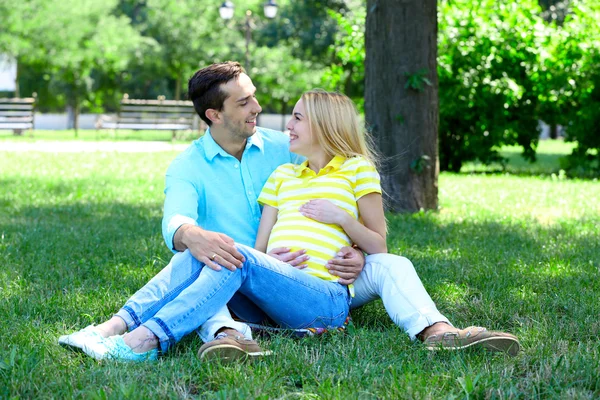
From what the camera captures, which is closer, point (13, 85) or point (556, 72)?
point (556, 72)

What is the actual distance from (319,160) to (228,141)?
0.54m

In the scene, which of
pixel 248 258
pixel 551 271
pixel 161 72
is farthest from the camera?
pixel 161 72

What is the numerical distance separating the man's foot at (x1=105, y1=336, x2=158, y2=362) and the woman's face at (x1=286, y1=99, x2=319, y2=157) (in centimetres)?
119

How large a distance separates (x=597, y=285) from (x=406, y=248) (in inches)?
64.2

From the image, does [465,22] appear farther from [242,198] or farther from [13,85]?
[13,85]

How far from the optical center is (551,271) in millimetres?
5367

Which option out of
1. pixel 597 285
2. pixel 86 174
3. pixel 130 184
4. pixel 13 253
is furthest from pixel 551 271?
pixel 86 174

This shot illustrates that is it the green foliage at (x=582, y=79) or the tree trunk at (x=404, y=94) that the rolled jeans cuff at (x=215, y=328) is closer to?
the tree trunk at (x=404, y=94)

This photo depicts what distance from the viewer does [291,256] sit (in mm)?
3779

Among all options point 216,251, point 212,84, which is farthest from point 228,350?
point 212,84

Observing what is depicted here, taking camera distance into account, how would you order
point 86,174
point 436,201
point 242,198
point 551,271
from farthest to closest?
1. point 86,174
2. point 436,201
3. point 551,271
4. point 242,198

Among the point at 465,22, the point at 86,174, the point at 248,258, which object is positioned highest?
the point at 465,22

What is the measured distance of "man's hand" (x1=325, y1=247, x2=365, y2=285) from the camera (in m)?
3.80

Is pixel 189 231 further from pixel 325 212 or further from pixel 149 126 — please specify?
pixel 149 126
